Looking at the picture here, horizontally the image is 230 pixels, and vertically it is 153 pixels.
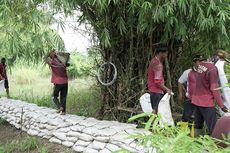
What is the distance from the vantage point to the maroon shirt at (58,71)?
7941 millimetres

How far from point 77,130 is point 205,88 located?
6.80 ft

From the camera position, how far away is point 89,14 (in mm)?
7441

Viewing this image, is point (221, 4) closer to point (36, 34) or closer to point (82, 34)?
point (36, 34)

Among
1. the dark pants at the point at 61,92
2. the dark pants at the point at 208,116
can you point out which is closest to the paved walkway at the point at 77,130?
the dark pants at the point at 61,92

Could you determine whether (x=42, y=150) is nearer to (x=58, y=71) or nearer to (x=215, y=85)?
(x=58, y=71)

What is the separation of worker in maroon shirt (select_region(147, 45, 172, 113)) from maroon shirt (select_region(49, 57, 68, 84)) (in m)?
2.23

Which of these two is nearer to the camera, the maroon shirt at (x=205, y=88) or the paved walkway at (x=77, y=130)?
the maroon shirt at (x=205, y=88)

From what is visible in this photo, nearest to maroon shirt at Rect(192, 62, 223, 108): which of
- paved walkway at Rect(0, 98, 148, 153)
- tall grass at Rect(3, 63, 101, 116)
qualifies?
paved walkway at Rect(0, 98, 148, 153)

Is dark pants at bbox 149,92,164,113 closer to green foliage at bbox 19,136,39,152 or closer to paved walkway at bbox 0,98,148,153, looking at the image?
paved walkway at bbox 0,98,148,153

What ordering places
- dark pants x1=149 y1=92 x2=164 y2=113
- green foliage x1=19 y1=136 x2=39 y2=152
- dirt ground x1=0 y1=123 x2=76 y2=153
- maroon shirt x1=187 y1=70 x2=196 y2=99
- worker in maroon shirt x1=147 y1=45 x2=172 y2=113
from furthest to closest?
green foliage x1=19 y1=136 x2=39 y2=152, dirt ground x1=0 y1=123 x2=76 y2=153, dark pants x1=149 y1=92 x2=164 y2=113, worker in maroon shirt x1=147 y1=45 x2=172 y2=113, maroon shirt x1=187 y1=70 x2=196 y2=99

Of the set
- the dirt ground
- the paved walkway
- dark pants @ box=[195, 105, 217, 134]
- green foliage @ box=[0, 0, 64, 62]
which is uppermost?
green foliage @ box=[0, 0, 64, 62]

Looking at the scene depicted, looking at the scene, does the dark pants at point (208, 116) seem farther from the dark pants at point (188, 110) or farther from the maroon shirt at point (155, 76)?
the maroon shirt at point (155, 76)

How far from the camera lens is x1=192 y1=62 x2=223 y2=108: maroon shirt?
5656mm

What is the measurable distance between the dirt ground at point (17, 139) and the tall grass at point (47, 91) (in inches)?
57.8
